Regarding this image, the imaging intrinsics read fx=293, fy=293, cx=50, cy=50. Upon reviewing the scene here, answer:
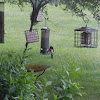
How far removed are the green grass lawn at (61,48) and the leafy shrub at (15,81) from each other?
958 mm

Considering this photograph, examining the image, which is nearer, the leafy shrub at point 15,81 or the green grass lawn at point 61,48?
the leafy shrub at point 15,81

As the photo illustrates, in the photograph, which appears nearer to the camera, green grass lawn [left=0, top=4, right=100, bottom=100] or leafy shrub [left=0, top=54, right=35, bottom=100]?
leafy shrub [left=0, top=54, right=35, bottom=100]

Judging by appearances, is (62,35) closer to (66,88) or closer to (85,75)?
→ (85,75)

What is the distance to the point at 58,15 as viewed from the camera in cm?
2933

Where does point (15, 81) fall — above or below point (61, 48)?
above

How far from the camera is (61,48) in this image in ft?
61.7

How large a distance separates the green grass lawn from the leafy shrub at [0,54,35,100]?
96 centimetres

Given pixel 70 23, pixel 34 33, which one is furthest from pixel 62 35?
pixel 34 33

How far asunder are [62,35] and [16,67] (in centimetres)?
2059

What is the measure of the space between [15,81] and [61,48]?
16.2 meters

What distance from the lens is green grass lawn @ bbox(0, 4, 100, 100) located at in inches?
406

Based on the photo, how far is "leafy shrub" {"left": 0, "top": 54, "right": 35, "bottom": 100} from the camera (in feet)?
8.67

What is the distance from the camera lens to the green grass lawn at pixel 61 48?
10.3 meters

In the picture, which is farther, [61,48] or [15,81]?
[61,48]
